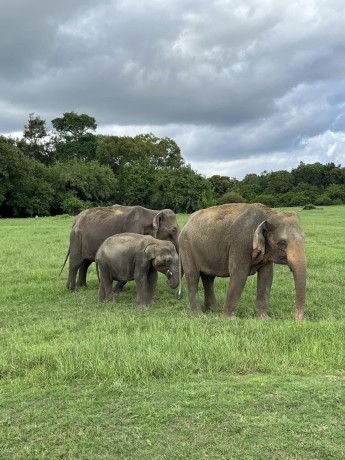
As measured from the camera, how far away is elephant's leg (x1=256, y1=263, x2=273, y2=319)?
7.75 m

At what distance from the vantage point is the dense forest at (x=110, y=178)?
53.7 metres

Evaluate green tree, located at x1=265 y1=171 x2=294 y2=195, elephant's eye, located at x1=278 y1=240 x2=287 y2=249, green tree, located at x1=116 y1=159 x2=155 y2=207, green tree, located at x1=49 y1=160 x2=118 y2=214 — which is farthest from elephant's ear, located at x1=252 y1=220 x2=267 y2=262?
green tree, located at x1=265 y1=171 x2=294 y2=195

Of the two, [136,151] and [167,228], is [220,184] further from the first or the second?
[167,228]

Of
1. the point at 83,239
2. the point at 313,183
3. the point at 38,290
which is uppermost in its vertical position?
the point at 313,183

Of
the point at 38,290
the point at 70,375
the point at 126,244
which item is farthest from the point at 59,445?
the point at 38,290

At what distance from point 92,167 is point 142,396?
2308 inches

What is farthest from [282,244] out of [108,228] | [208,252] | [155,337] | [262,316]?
[108,228]

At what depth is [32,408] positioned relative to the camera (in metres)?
3.82

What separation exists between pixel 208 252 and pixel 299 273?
1.95 metres

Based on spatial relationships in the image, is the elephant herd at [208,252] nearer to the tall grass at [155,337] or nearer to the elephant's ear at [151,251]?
the elephant's ear at [151,251]

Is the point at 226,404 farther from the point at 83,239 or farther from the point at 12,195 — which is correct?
the point at 12,195

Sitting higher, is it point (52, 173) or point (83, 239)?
point (52, 173)

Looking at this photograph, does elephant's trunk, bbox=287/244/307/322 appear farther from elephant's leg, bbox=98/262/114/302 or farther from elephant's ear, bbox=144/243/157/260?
elephant's leg, bbox=98/262/114/302

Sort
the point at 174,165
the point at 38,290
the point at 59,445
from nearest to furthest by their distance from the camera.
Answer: the point at 59,445 < the point at 38,290 < the point at 174,165
